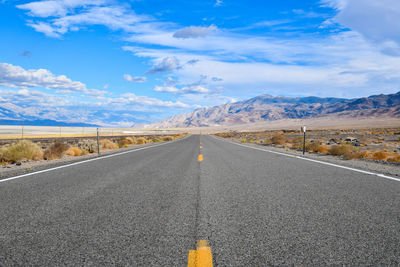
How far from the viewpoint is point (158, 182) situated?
20.8 ft

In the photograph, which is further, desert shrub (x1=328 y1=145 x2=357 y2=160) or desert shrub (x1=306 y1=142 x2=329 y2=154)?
desert shrub (x1=306 y1=142 x2=329 y2=154)

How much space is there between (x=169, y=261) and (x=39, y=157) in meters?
13.2

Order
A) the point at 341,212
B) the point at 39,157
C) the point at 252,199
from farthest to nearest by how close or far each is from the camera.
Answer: the point at 39,157 < the point at 252,199 < the point at 341,212

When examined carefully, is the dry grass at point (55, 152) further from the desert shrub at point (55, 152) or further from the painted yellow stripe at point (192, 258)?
the painted yellow stripe at point (192, 258)

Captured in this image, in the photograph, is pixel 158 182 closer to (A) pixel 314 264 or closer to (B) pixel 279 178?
(B) pixel 279 178

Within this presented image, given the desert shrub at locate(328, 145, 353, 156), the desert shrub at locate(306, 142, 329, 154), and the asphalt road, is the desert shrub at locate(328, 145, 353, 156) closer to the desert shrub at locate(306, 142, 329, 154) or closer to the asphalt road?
the desert shrub at locate(306, 142, 329, 154)

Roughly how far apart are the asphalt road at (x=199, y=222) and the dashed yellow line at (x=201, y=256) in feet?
0.21

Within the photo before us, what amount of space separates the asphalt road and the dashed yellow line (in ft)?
0.21

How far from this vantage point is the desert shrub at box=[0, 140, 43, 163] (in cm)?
1241

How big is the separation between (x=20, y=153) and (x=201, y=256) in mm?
12933

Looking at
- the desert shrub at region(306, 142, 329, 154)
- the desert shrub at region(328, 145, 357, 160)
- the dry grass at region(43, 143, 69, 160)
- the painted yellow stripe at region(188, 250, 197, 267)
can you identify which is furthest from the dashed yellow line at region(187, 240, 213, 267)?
the desert shrub at region(306, 142, 329, 154)

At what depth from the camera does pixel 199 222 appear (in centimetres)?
354

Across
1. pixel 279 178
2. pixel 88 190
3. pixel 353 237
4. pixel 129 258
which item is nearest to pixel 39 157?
pixel 88 190

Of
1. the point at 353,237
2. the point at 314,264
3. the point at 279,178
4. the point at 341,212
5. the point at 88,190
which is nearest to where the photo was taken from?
the point at 314,264
